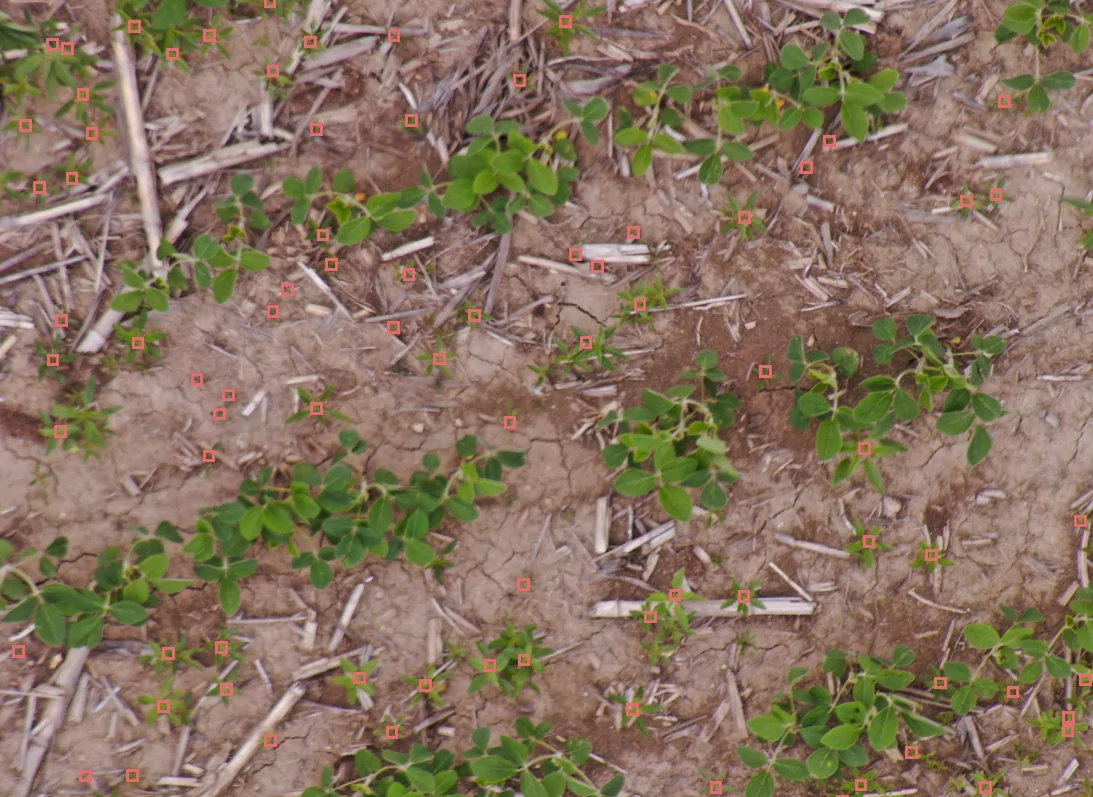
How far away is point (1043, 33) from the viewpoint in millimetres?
2906

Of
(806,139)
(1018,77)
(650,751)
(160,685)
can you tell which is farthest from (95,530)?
(1018,77)

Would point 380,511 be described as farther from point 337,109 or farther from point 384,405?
point 337,109

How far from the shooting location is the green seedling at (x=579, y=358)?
3018mm

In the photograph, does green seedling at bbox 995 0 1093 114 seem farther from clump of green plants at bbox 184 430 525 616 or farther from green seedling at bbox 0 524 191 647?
green seedling at bbox 0 524 191 647

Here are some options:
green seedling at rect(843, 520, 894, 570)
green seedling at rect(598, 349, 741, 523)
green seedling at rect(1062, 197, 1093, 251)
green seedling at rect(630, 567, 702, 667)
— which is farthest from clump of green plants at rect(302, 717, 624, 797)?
green seedling at rect(1062, 197, 1093, 251)

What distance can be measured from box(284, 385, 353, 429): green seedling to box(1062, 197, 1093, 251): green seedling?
3.33 meters

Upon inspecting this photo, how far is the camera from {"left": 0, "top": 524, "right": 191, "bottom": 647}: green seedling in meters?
2.80

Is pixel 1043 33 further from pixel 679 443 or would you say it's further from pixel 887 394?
pixel 679 443

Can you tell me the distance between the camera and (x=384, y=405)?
303 centimetres

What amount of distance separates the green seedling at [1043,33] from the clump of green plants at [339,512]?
8.89 ft

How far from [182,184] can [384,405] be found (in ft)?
4.19

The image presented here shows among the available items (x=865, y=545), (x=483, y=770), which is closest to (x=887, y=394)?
(x=865, y=545)

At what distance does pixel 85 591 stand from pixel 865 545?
3420 mm

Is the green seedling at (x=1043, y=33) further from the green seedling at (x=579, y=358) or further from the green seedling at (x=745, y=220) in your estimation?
the green seedling at (x=579, y=358)
